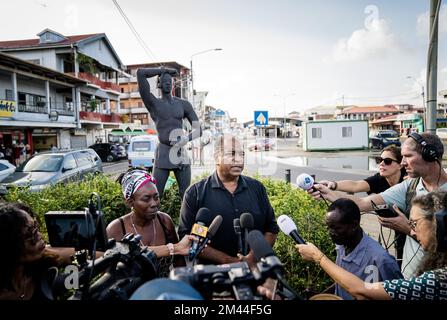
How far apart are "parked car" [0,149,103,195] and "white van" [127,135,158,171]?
6.31m

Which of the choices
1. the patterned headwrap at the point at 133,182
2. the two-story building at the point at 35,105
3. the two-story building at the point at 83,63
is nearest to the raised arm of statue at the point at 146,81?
the patterned headwrap at the point at 133,182

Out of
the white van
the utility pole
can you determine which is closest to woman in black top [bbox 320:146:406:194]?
the utility pole

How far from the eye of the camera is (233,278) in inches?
43.6

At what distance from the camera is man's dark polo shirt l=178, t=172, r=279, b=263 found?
2.70 metres

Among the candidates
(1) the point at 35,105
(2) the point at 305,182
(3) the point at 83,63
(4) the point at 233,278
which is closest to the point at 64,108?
(1) the point at 35,105

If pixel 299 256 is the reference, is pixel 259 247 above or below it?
above

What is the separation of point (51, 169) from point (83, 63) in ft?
84.4

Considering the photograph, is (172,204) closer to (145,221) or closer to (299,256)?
(299,256)

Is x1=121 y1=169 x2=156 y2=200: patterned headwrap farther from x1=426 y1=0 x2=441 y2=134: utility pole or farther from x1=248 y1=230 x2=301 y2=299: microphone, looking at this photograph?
x1=426 y1=0 x2=441 y2=134: utility pole

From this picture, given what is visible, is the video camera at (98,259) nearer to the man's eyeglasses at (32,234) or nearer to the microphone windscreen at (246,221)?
the man's eyeglasses at (32,234)

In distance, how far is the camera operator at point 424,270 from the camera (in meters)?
1.62

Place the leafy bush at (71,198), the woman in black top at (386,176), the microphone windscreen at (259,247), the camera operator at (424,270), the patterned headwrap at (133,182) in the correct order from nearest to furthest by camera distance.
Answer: the microphone windscreen at (259,247) → the camera operator at (424,270) → the patterned headwrap at (133,182) → the woman in black top at (386,176) → the leafy bush at (71,198)

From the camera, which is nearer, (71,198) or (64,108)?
(71,198)

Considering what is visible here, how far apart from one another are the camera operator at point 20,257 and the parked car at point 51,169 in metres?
7.69
